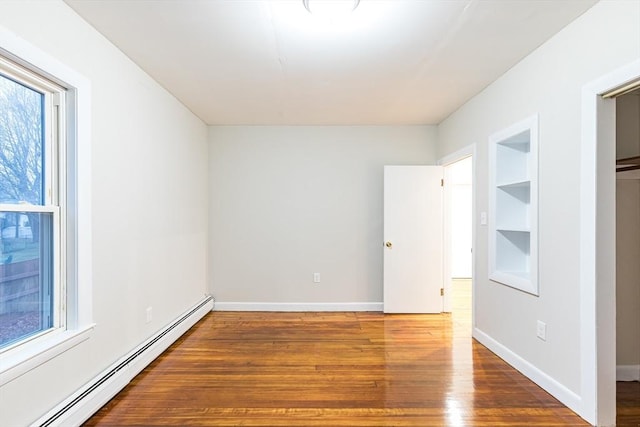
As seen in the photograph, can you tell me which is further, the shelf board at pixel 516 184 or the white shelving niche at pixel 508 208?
the white shelving niche at pixel 508 208

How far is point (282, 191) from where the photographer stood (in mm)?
4652

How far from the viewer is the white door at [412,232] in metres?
4.45

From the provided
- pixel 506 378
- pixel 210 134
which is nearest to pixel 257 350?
pixel 506 378

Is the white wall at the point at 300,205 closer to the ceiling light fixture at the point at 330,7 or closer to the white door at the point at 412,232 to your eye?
the white door at the point at 412,232

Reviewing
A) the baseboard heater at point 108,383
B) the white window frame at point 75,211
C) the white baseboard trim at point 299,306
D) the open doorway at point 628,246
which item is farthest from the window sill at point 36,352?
the open doorway at point 628,246

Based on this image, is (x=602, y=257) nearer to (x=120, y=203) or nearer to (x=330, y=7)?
(x=330, y=7)

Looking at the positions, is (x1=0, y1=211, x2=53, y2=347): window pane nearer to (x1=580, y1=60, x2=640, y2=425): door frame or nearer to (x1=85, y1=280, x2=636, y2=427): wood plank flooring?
(x1=85, y1=280, x2=636, y2=427): wood plank flooring

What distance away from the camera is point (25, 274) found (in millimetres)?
1838

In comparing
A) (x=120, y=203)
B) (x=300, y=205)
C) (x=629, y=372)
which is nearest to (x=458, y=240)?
(x=300, y=205)

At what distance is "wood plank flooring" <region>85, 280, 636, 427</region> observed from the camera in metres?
2.15

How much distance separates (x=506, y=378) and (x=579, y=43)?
2.36 meters

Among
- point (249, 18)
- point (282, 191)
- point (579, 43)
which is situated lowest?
point (282, 191)

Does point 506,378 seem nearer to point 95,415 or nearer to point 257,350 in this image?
point 257,350

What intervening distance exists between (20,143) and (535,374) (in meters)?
3.58
